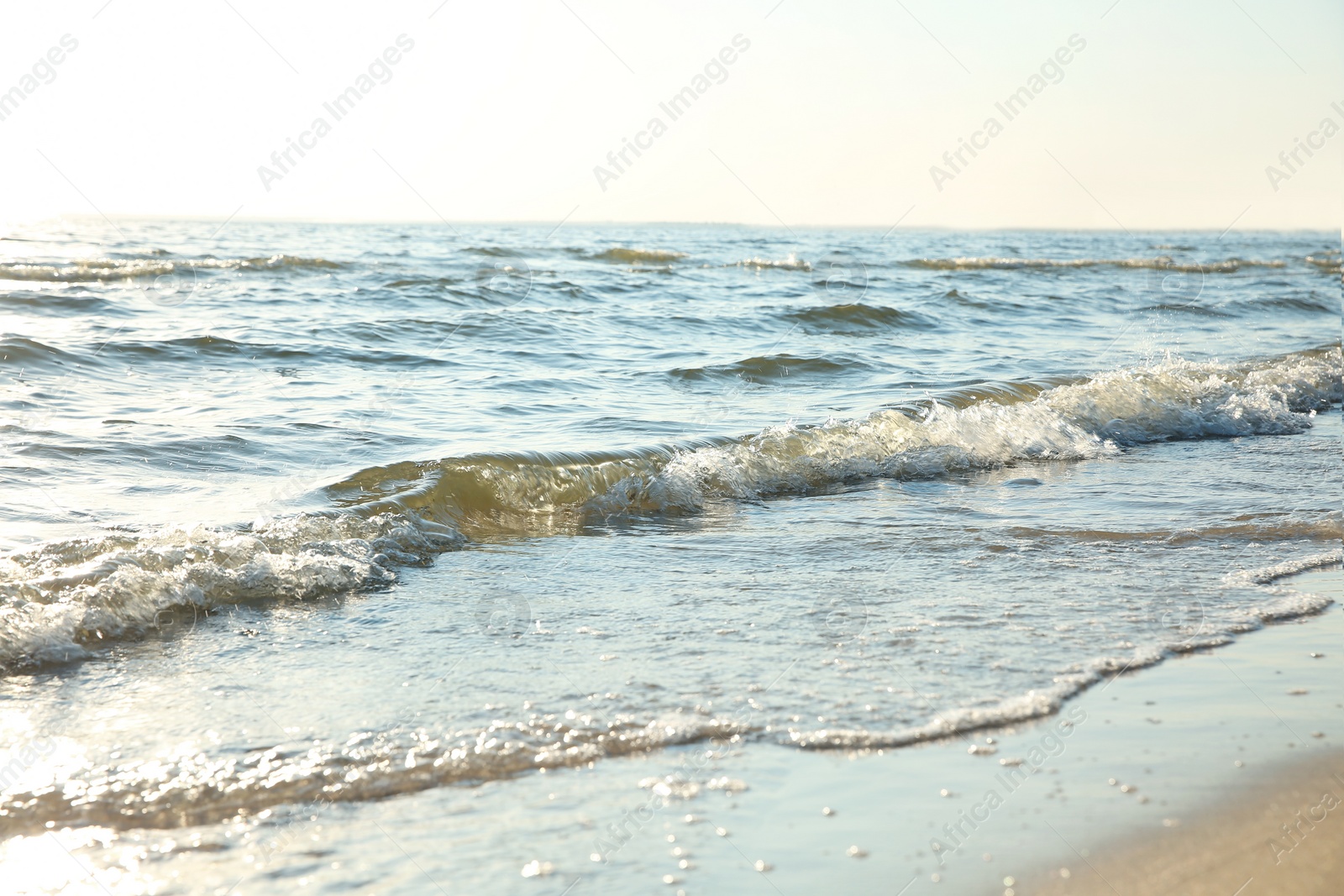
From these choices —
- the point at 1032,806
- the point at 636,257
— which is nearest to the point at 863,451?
the point at 1032,806

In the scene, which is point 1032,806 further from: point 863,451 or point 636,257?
point 636,257

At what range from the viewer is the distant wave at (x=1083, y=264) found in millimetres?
27609

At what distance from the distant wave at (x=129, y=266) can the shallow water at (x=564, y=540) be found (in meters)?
4.28

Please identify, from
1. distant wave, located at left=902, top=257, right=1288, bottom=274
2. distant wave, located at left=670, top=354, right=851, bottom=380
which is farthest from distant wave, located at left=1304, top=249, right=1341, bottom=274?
distant wave, located at left=670, top=354, right=851, bottom=380

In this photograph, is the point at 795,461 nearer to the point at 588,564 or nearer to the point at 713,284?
the point at 588,564

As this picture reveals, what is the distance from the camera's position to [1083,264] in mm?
29844

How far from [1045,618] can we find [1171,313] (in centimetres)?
1482

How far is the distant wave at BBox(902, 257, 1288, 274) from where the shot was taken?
1087 inches

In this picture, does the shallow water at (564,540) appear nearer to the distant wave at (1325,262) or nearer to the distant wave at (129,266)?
the distant wave at (129,266)

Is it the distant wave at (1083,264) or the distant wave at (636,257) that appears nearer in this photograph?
the distant wave at (636,257)

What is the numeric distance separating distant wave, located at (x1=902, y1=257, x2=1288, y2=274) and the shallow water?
1599 centimetres

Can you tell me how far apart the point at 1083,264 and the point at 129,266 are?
2509 centimetres

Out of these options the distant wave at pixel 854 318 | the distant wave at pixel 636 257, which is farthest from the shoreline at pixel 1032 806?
the distant wave at pixel 636 257

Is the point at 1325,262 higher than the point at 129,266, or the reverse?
the point at 129,266
